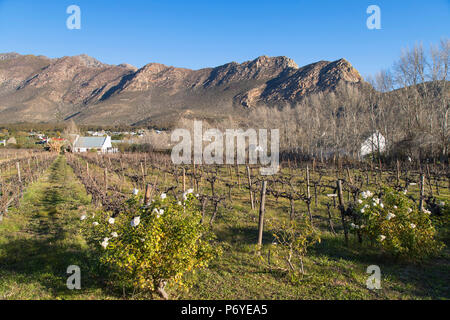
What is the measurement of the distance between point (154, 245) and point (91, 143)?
79.3 meters

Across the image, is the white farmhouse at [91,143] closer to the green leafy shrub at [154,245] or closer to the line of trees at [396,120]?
the line of trees at [396,120]

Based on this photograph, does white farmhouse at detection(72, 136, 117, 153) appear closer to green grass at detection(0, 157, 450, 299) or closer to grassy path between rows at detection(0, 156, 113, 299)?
grassy path between rows at detection(0, 156, 113, 299)

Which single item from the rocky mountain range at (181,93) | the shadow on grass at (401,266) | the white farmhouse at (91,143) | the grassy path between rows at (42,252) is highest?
the rocky mountain range at (181,93)

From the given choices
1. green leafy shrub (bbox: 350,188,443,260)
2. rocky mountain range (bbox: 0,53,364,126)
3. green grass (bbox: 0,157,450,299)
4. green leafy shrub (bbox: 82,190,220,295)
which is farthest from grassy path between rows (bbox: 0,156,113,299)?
rocky mountain range (bbox: 0,53,364,126)

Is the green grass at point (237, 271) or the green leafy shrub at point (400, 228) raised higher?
the green leafy shrub at point (400, 228)

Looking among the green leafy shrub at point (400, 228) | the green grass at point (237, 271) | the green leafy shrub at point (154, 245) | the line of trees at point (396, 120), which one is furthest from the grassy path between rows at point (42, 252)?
the line of trees at point (396, 120)

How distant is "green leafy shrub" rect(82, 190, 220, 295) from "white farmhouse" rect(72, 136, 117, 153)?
71.7 m

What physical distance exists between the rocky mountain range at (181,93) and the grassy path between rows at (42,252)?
70.3 meters

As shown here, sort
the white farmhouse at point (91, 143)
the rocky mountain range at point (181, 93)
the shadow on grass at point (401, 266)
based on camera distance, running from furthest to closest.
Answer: the rocky mountain range at point (181, 93)
the white farmhouse at point (91, 143)
the shadow on grass at point (401, 266)

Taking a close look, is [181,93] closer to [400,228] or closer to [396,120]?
[396,120]

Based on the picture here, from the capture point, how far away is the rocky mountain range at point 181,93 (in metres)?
99.7

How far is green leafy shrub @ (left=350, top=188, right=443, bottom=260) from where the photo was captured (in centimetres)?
596

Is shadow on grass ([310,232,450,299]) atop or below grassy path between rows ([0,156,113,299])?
below

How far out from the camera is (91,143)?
240 feet
